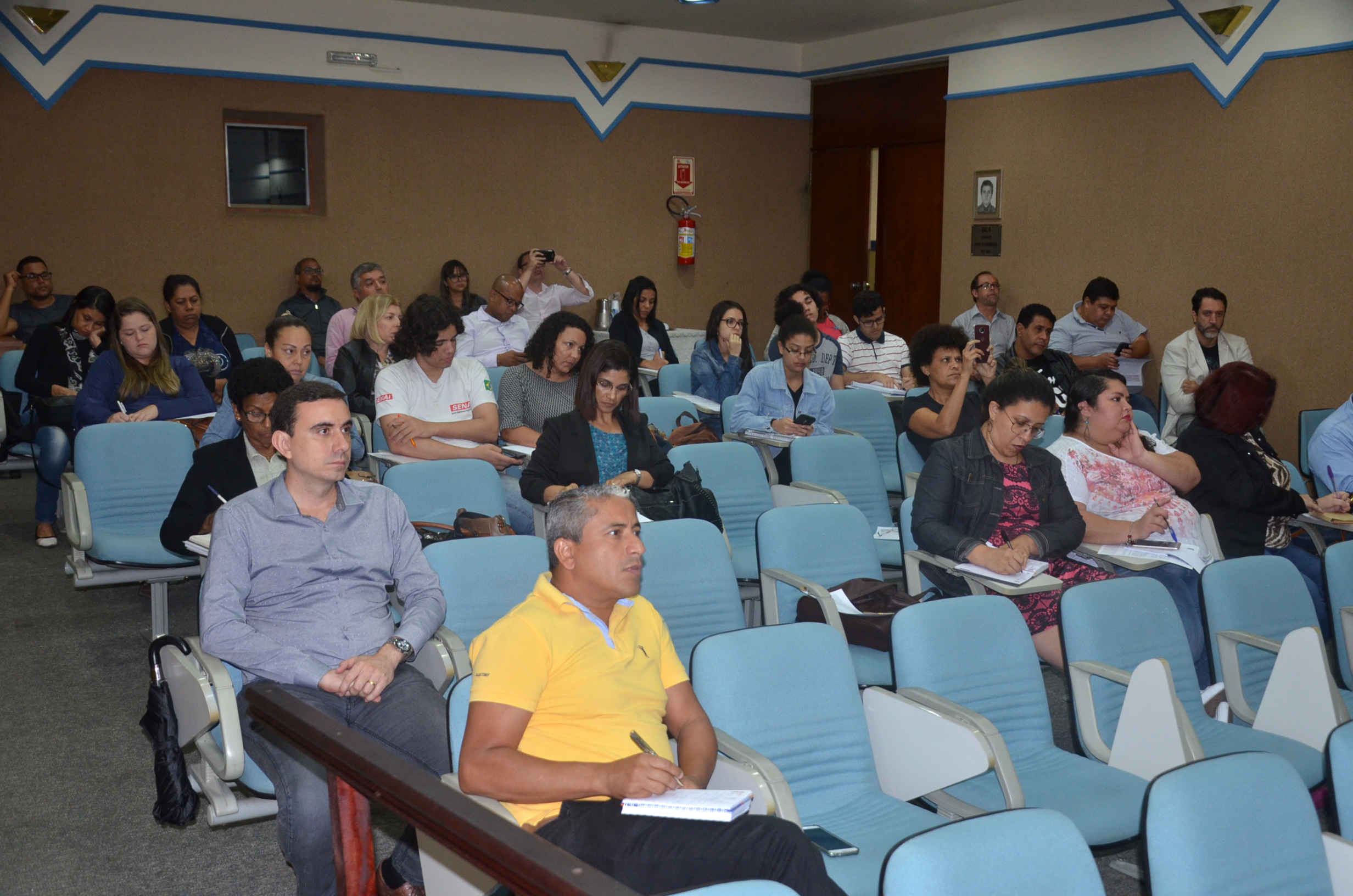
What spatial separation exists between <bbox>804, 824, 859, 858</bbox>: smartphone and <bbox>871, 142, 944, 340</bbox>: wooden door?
26.7 ft

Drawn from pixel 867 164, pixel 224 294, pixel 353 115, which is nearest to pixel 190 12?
pixel 353 115

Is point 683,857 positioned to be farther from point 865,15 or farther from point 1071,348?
point 865,15

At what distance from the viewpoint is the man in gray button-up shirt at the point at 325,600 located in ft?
8.36

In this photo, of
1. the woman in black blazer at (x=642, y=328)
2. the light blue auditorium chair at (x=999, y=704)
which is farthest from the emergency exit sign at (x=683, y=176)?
the light blue auditorium chair at (x=999, y=704)

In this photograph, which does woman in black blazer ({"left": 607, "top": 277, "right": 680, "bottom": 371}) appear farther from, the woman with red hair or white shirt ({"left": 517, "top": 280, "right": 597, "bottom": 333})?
the woman with red hair

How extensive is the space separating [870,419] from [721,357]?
36.7 inches

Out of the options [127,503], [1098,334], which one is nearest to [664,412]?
[127,503]

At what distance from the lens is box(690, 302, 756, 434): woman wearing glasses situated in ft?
20.5

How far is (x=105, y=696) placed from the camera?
3.83m

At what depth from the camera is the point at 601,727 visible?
7.17ft

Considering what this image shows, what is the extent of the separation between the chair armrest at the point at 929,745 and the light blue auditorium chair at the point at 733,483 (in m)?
1.77

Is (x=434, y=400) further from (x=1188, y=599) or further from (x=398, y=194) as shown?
(x=398, y=194)

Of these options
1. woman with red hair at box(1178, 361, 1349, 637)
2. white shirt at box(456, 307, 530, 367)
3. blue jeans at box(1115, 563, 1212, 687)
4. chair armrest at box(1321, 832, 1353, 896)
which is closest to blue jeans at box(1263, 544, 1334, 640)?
woman with red hair at box(1178, 361, 1349, 637)

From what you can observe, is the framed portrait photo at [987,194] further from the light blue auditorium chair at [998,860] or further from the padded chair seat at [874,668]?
the light blue auditorium chair at [998,860]
